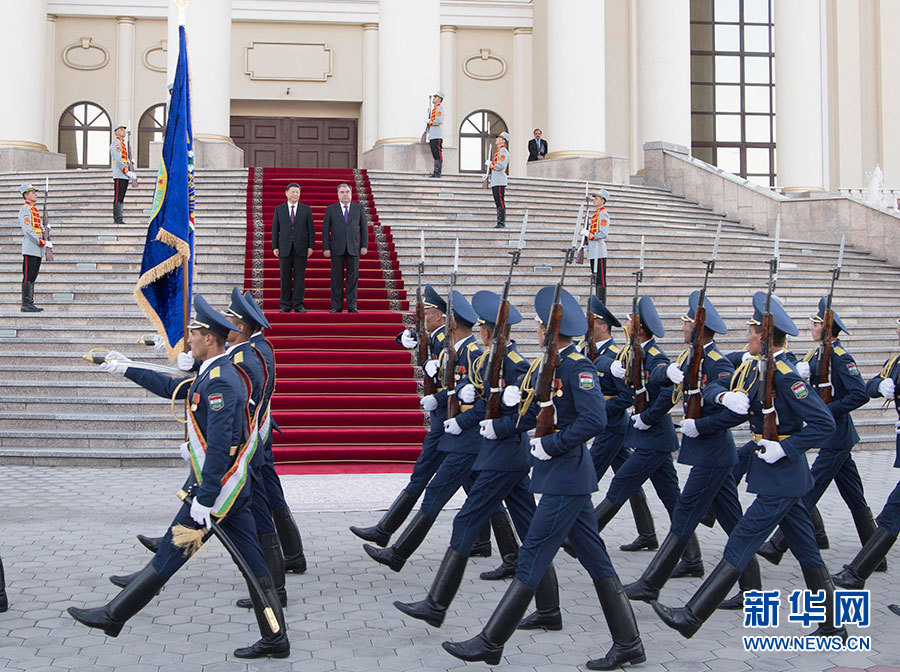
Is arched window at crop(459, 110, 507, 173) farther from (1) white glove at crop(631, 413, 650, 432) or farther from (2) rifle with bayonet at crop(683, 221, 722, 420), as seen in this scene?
(2) rifle with bayonet at crop(683, 221, 722, 420)

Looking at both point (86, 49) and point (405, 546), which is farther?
point (86, 49)

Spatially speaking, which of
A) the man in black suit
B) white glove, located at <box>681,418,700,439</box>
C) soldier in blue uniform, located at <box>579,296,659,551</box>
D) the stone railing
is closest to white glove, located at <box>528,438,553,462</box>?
white glove, located at <box>681,418,700,439</box>

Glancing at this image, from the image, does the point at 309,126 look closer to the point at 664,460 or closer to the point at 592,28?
the point at 592,28

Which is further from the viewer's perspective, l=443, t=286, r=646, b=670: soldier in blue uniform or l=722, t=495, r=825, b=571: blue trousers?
l=722, t=495, r=825, b=571: blue trousers

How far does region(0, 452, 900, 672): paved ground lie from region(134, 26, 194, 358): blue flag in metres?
1.62

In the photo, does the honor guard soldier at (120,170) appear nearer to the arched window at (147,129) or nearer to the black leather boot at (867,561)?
the arched window at (147,129)

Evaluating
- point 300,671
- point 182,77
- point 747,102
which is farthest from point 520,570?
point 747,102

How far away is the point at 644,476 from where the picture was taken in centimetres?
710

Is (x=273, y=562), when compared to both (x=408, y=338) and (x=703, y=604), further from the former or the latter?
(x=408, y=338)

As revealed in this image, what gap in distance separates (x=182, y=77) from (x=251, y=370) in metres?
2.96

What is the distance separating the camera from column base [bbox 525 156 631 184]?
2156 centimetres

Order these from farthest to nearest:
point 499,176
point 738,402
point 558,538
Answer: point 499,176 < point 738,402 < point 558,538

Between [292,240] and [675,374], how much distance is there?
758 cm

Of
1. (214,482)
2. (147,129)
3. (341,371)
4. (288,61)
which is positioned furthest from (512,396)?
(147,129)
